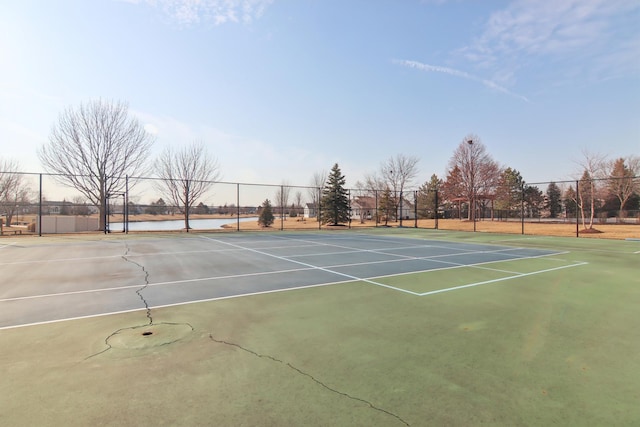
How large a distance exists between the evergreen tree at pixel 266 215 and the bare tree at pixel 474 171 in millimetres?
23515

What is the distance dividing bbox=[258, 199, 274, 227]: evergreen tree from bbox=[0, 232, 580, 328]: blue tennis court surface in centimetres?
1992

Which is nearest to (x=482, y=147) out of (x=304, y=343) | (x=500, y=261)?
(x=500, y=261)

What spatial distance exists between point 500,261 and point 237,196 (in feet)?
57.1

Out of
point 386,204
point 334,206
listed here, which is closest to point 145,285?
point 334,206

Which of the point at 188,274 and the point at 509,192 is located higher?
the point at 509,192

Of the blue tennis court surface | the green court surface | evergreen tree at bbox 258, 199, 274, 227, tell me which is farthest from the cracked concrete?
evergreen tree at bbox 258, 199, 274, 227

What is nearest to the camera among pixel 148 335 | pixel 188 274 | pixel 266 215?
pixel 148 335

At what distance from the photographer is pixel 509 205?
52.1 meters

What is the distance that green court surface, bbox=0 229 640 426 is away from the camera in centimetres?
213

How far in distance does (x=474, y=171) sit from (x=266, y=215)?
84.3ft

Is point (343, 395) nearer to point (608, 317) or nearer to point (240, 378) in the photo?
point (240, 378)

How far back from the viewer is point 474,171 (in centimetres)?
3941

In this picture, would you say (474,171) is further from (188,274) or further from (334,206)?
(188,274)

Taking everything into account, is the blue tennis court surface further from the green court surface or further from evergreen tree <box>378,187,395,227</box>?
evergreen tree <box>378,187,395,227</box>
